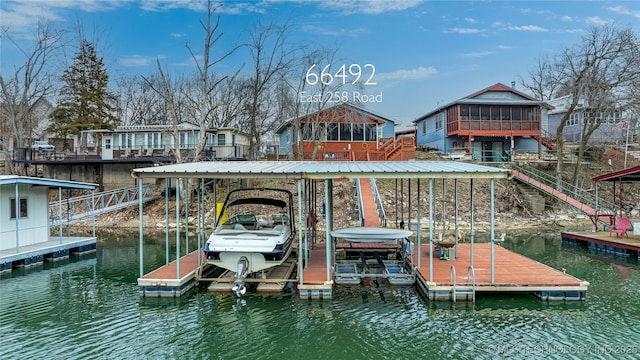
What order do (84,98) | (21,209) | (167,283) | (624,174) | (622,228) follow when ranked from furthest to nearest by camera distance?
(84,98), (622,228), (624,174), (21,209), (167,283)

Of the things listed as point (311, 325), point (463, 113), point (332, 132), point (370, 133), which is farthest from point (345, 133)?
point (311, 325)

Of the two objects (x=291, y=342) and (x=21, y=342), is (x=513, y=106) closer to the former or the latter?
(x=291, y=342)

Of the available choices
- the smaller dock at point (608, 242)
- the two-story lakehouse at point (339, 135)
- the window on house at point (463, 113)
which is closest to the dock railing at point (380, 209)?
the smaller dock at point (608, 242)

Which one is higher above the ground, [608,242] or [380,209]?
[380,209]

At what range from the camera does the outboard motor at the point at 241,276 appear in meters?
10.3

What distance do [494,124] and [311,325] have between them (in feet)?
100

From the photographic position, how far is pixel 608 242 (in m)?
17.0

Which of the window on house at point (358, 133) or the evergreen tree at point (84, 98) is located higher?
the evergreen tree at point (84, 98)

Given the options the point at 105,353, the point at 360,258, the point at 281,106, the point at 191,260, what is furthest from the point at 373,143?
the point at 105,353

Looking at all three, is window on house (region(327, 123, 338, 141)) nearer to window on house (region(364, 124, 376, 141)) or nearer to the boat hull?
window on house (region(364, 124, 376, 141))

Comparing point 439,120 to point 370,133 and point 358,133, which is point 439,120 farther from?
point 358,133

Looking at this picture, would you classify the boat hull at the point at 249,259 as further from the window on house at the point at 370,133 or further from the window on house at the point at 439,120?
the window on house at the point at 439,120

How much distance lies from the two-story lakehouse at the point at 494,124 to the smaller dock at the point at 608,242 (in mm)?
14742

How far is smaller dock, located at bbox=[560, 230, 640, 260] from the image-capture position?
52.5 feet
